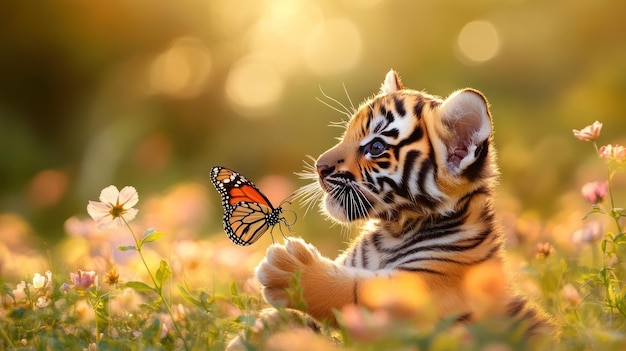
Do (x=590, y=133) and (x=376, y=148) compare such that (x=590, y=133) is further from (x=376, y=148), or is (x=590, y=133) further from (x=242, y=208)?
(x=242, y=208)

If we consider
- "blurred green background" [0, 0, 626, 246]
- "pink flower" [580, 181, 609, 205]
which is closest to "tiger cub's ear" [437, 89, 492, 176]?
"pink flower" [580, 181, 609, 205]

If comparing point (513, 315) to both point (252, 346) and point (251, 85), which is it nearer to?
point (252, 346)

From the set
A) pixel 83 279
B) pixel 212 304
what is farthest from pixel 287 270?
pixel 83 279

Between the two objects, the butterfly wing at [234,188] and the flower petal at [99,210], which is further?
the butterfly wing at [234,188]

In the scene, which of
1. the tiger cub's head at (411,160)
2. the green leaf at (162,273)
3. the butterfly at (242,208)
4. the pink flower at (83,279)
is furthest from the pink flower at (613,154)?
the pink flower at (83,279)

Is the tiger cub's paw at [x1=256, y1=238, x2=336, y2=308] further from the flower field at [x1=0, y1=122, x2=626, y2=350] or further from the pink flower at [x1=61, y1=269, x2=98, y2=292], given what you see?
the pink flower at [x1=61, y1=269, x2=98, y2=292]

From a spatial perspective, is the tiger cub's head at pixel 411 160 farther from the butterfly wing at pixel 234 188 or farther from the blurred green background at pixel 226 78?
the blurred green background at pixel 226 78

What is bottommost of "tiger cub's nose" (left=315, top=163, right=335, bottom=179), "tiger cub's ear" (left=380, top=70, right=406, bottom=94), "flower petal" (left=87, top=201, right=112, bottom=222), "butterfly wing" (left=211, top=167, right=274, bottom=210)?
"tiger cub's nose" (left=315, top=163, right=335, bottom=179)
